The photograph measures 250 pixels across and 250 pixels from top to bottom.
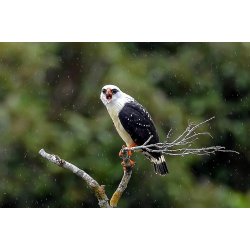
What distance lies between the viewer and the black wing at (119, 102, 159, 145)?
597 cm

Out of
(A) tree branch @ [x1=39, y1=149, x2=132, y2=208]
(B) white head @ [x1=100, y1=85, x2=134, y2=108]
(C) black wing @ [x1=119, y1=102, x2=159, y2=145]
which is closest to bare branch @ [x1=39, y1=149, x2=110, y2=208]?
(A) tree branch @ [x1=39, y1=149, x2=132, y2=208]

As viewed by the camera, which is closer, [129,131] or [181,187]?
[129,131]

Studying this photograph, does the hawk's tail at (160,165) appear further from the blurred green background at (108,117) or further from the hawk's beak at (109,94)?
the blurred green background at (108,117)

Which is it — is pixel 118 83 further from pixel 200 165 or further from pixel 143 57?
pixel 200 165

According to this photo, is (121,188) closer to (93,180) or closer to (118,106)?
(93,180)

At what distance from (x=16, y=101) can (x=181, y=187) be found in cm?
124

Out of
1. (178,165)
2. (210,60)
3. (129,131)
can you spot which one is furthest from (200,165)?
(129,131)

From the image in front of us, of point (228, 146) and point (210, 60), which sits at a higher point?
point (210, 60)

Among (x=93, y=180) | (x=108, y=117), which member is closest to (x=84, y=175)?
(x=93, y=180)

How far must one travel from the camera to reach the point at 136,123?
597 cm

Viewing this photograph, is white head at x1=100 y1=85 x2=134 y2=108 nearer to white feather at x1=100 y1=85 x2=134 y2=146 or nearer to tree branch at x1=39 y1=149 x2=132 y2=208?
white feather at x1=100 y1=85 x2=134 y2=146

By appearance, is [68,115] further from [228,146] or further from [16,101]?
[228,146]

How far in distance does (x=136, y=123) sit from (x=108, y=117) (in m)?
0.89

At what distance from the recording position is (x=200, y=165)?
706 centimetres
